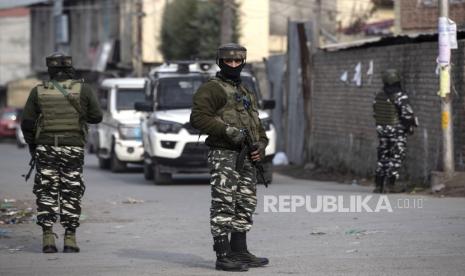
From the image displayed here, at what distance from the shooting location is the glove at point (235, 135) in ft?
29.8

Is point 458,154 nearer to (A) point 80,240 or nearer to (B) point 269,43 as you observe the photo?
(A) point 80,240

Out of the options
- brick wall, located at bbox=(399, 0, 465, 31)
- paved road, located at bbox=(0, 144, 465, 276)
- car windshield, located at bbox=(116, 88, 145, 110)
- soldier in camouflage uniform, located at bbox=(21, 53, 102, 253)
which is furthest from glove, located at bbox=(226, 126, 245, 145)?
brick wall, located at bbox=(399, 0, 465, 31)

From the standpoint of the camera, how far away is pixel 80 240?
11.8 meters

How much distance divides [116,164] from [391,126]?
966 centimetres

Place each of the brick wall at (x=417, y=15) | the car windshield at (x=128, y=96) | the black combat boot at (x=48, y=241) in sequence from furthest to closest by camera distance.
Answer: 1. the brick wall at (x=417, y=15)
2. the car windshield at (x=128, y=96)
3. the black combat boot at (x=48, y=241)

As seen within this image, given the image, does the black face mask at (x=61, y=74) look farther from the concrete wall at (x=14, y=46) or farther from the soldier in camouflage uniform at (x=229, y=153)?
the concrete wall at (x=14, y=46)

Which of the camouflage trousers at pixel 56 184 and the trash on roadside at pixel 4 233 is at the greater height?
the camouflage trousers at pixel 56 184

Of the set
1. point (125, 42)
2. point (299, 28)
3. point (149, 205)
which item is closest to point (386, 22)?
point (125, 42)

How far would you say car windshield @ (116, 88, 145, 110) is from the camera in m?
25.3

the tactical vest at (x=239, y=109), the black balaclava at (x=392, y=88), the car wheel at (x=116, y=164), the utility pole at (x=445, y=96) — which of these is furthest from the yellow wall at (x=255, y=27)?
the tactical vest at (x=239, y=109)

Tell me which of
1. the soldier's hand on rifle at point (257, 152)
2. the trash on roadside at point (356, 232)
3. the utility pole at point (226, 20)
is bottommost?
the trash on roadside at point (356, 232)

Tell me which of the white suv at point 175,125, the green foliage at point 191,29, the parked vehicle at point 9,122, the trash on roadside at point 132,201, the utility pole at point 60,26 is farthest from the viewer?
the utility pole at point 60,26

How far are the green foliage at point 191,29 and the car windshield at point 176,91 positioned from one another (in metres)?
22.5

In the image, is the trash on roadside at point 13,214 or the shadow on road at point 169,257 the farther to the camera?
the trash on roadside at point 13,214
